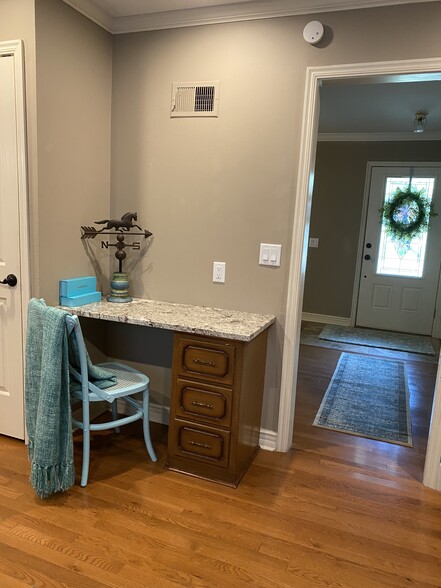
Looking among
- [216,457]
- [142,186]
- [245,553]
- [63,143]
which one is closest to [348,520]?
[245,553]

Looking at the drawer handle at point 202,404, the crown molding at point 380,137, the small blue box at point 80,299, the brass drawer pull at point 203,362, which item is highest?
the crown molding at point 380,137

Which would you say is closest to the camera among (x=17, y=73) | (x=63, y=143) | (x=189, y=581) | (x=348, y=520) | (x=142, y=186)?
(x=189, y=581)

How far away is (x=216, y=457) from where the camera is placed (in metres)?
2.23

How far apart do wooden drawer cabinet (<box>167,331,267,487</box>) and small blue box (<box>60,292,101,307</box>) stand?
71 centimetres

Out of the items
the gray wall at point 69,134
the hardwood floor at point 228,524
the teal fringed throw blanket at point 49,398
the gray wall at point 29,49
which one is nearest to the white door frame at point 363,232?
the hardwood floor at point 228,524

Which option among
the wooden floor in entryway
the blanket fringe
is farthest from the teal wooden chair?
the wooden floor in entryway

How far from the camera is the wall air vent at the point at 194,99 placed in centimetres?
248

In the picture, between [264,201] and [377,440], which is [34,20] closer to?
[264,201]

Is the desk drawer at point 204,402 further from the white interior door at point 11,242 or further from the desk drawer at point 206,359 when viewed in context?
the white interior door at point 11,242

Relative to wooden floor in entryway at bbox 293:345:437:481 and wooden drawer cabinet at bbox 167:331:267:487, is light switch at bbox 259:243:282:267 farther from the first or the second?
wooden floor in entryway at bbox 293:345:437:481

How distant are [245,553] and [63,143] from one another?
2238 millimetres

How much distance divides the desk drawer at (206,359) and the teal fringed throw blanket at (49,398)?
0.57 metres

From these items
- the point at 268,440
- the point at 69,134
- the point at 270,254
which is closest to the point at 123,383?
the point at 268,440

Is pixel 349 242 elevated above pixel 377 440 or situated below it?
above
